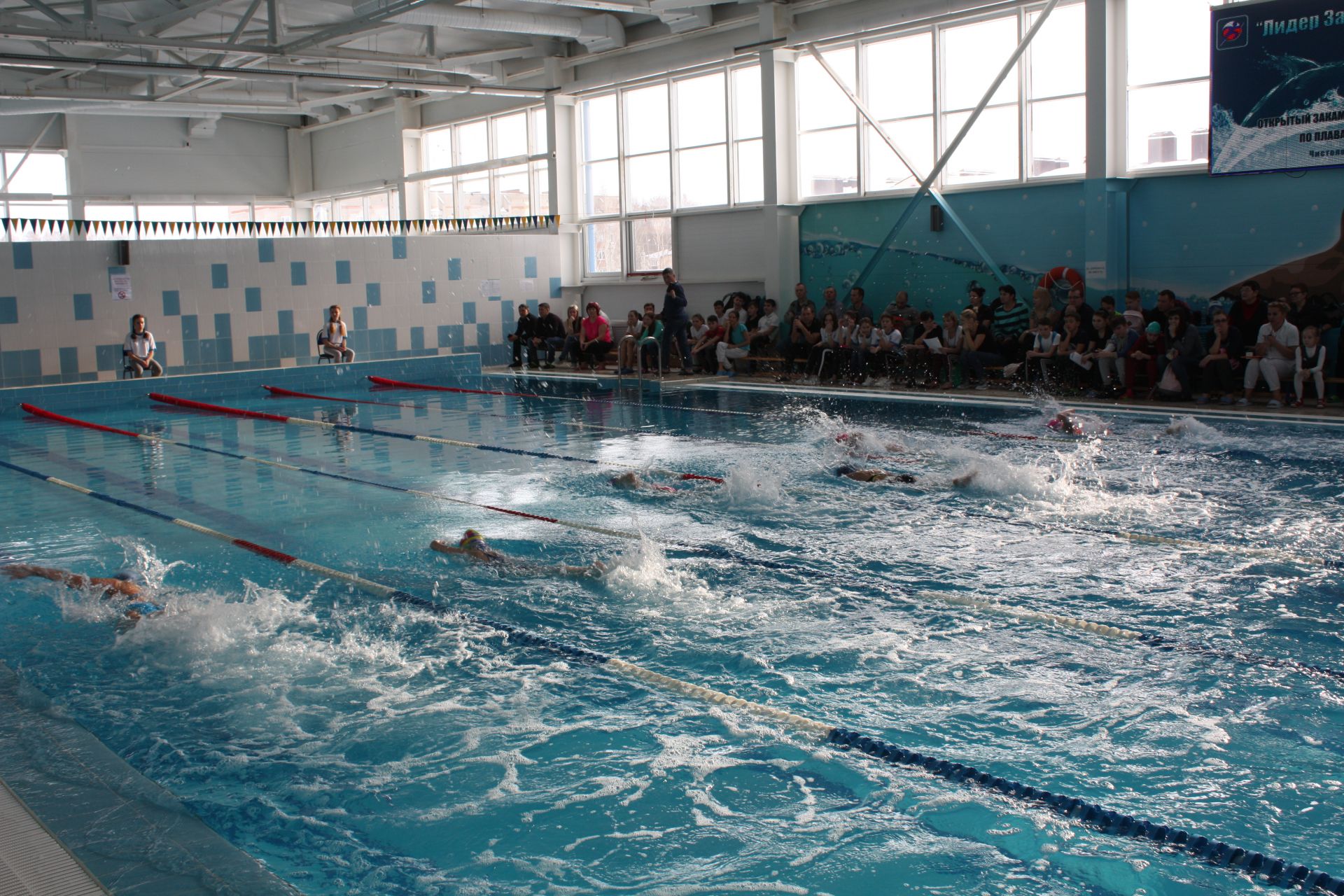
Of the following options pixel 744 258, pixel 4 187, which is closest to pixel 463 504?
pixel 744 258

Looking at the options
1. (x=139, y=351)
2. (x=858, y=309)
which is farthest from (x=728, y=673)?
(x=139, y=351)

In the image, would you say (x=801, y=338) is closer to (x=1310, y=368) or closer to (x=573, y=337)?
(x=573, y=337)

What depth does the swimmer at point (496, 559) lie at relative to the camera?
5395 mm

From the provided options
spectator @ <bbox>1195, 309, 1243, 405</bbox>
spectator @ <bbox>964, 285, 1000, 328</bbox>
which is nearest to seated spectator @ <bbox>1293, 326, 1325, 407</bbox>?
spectator @ <bbox>1195, 309, 1243, 405</bbox>

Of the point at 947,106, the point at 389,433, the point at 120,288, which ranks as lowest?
the point at 389,433

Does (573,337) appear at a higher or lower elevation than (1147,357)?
higher

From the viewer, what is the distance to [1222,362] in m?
10.6

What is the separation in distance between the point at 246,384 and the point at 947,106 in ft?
32.9

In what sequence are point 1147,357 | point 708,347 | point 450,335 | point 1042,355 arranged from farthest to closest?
1. point 450,335
2. point 708,347
3. point 1042,355
4. point 1147,357

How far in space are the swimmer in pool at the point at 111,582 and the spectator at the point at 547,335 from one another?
1268 centimetres

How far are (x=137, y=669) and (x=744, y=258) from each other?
13.9 metres

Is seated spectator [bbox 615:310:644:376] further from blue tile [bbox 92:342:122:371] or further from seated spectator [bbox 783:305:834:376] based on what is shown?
blue tile [bbox 92:342:122:371]

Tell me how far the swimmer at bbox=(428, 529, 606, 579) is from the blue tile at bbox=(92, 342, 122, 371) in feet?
37.9

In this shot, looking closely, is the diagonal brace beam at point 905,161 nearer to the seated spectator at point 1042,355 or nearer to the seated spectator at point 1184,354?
the seated spectator at point 1042,355
